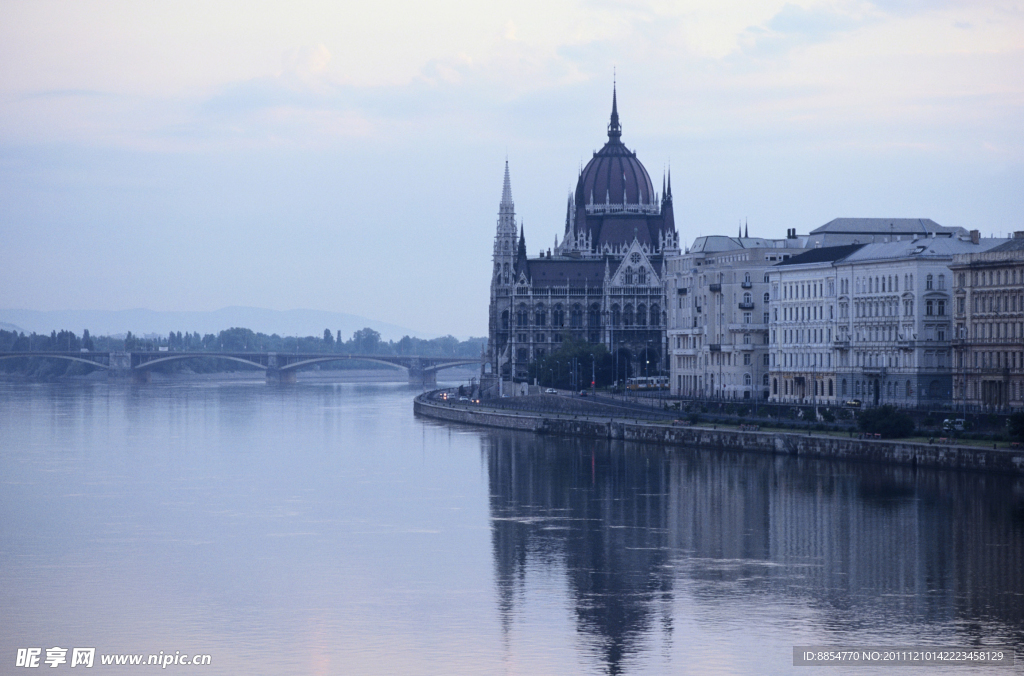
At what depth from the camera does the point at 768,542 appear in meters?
54.9

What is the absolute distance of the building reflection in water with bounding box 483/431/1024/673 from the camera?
42906mm

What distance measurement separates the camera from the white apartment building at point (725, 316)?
11238 centimetres

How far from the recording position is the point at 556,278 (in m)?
180

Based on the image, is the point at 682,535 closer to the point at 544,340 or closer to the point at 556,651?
the point at 556,651

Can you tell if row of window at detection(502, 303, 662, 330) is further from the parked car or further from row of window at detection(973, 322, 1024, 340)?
the parked car

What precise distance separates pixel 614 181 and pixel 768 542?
144604 mm

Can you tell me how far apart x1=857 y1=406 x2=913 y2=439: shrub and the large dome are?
11898cm

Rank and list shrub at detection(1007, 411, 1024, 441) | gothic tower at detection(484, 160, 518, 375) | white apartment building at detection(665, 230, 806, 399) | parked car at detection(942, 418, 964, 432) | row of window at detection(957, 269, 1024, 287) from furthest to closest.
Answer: gothic tower at detection(484, 160, 518, 375)
white apartment building at detection(665, 230, 806, 399)
row of window at detection(957, 269, 1024, 287)
parked car at detection(942, 418, 964, 432)
shrub at detection(1007, 411, 1024, 441)

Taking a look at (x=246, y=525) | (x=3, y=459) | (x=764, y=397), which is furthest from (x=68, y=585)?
(x=764, y=397)

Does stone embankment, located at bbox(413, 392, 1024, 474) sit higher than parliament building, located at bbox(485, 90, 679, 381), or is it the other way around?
parliament building, located at bbox(485, 90, 679, 381)

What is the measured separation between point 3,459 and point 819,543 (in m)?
50.0

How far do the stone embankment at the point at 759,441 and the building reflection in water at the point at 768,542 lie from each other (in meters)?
0.83

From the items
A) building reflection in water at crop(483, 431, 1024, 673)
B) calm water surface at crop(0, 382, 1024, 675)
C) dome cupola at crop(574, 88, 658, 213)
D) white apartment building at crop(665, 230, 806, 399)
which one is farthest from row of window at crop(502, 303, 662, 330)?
building reflection in water at crop(483, 431, 1024, 673)

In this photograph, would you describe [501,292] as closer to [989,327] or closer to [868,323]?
[868,323]
